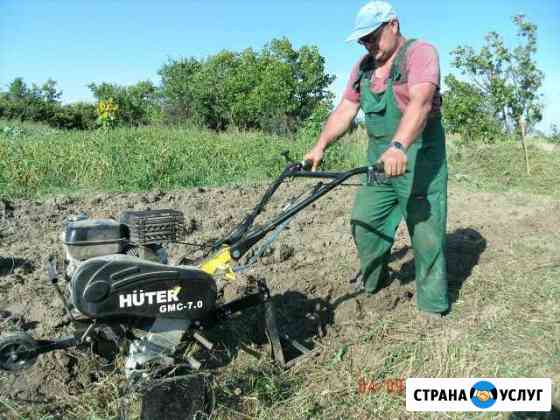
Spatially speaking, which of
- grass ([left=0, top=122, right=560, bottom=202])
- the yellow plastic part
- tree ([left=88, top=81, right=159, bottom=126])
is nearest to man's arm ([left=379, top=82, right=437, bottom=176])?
the yellow plastic part

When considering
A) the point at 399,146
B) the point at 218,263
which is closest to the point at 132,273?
the point at 218,263

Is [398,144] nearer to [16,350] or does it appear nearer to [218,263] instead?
[218,263]

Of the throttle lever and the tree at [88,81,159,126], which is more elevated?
the tree at [88,81,159,126]

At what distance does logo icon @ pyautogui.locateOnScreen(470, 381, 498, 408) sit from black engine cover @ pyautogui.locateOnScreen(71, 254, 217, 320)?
153 cm

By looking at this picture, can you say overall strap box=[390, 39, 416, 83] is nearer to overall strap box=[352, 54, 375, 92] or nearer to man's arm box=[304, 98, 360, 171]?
overall strap box=[352, 54, 375, 92]

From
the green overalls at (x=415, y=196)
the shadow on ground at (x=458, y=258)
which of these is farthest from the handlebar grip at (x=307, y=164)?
the shadow on ground at (x=458, y=258)

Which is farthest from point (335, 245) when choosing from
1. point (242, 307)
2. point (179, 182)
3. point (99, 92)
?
point (99, 92)

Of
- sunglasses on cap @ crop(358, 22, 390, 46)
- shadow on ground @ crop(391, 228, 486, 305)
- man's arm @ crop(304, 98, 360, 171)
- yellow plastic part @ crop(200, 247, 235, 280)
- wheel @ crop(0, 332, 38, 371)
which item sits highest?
sunglasses on cap @ crop(358, 22, 390, 46)

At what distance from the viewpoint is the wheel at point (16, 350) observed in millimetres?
2441

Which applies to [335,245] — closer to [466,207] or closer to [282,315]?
[282,315]

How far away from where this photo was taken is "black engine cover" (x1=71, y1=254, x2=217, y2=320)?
2449 mm

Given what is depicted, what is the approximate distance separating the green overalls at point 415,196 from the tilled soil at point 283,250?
0.35 m

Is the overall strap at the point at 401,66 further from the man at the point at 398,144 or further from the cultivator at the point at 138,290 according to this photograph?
the cultivator at the point at 138,290

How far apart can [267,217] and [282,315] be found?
2851 millimetres
